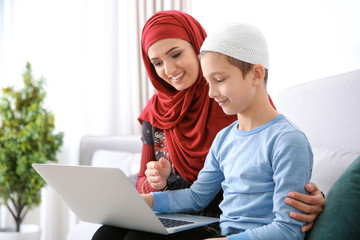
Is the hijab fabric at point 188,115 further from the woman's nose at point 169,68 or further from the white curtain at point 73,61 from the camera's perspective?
the white curtain at point 73,61

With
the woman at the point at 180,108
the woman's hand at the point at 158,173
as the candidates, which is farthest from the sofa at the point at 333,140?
the woman's hand at the point at 158,173

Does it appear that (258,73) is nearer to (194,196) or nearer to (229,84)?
(229,84)

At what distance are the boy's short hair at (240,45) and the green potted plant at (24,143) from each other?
194 cm

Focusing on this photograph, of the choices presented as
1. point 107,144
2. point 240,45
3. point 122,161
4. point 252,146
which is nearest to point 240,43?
point 240,45

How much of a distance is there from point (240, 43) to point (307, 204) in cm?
44

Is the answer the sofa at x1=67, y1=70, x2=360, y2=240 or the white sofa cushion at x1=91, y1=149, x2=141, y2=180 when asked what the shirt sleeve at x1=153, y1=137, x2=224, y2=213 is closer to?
the sofa at x1=67, y1=70, x2=360, y2=240

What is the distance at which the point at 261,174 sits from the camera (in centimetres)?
103

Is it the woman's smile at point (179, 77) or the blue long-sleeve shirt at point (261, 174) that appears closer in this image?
the blue long-sleeve shirt at point (261, 174)

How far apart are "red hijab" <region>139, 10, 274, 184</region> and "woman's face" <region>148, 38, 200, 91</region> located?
0.03 m

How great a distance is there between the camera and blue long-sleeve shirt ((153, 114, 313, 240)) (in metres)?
0.94

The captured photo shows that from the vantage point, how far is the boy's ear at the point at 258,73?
109 cm

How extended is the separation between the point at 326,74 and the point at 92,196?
131 cm

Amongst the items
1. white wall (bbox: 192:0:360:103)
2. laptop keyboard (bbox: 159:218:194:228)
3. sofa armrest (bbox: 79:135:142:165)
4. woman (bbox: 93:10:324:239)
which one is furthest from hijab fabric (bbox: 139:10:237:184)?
sofa armrest (bbox: 79:135:142:165)

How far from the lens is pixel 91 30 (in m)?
3.25
